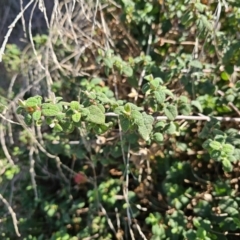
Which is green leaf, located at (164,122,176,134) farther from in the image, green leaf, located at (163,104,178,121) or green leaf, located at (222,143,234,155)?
green leaf, located at (222,143,234,155)

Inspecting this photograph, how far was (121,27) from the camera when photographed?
1.95 m

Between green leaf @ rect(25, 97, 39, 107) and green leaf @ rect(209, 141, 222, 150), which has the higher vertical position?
green leaf @ rect(25, 97, 39, 107)

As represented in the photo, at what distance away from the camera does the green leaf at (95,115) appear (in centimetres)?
126

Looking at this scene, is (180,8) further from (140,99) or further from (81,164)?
(81,164)

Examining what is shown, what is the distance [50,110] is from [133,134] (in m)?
0.37

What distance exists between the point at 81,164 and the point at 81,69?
376 mm

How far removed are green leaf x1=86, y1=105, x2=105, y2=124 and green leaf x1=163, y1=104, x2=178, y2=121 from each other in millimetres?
232

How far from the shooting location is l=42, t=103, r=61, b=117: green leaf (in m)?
1.23

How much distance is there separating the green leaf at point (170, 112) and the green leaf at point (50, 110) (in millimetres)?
340

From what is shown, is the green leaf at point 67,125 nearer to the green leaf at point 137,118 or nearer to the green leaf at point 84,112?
the green leaf at point 84,112

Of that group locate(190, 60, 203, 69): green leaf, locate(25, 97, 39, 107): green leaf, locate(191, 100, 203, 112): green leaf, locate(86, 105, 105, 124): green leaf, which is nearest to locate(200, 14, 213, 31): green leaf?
locate(190, 60, 203, 69): green leaf

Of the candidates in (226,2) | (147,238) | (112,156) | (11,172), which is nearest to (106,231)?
(147,238)

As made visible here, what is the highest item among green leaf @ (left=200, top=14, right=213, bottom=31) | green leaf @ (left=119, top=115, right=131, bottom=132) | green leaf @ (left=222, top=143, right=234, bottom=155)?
green leaf @ (left=200, top=14, right=213, bottom=31)

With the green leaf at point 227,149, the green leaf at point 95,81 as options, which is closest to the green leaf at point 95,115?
the green leaf at point 227,149
